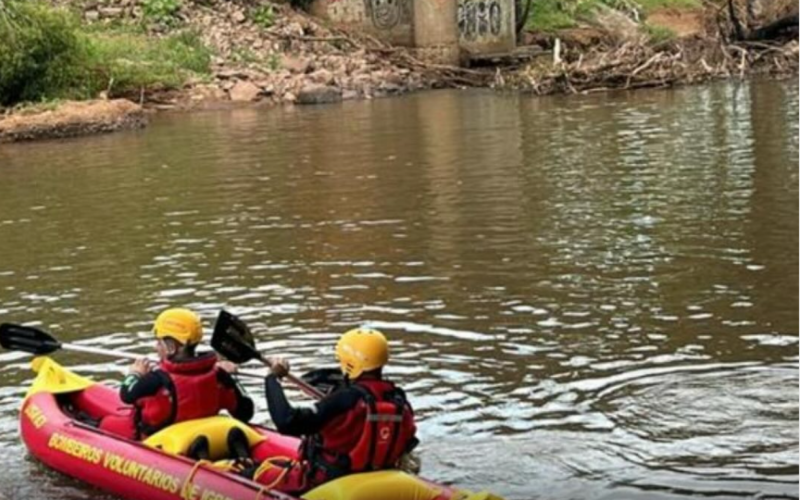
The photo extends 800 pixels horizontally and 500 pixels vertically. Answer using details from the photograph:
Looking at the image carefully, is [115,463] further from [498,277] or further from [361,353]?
[498,277]

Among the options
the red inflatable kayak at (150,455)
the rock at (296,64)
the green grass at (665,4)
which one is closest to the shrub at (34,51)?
the rock at (296,64)

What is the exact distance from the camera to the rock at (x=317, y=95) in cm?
3622

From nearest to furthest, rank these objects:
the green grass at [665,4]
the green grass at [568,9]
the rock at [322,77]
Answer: the rock at [322,77]
the green grass at [568,9]
the green grass at [665,4]

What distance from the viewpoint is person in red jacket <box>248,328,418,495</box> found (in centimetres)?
646

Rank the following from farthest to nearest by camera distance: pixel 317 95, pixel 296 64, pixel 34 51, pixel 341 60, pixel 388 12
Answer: pixel 388 12 < pixel 341 60 < pixel 296 64 < pixel 317 95 < pixel 34 51

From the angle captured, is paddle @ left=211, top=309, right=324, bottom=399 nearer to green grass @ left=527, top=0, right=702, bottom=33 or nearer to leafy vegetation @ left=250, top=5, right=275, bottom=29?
leafy vegetation @ left=250, top=5, right=275, bottom=29

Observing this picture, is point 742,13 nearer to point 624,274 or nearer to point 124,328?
point 624,274

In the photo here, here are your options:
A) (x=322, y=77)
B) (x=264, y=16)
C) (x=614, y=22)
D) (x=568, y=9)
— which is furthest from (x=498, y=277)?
(x=568, y=9)

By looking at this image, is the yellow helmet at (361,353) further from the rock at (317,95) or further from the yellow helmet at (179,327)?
the rock at (317,95)

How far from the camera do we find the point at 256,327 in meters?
11.1

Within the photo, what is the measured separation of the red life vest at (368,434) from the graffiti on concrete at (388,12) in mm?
36537

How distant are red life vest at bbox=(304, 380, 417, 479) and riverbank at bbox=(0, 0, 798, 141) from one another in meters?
24.5

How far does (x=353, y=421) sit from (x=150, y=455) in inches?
58.4

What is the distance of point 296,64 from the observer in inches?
1554
